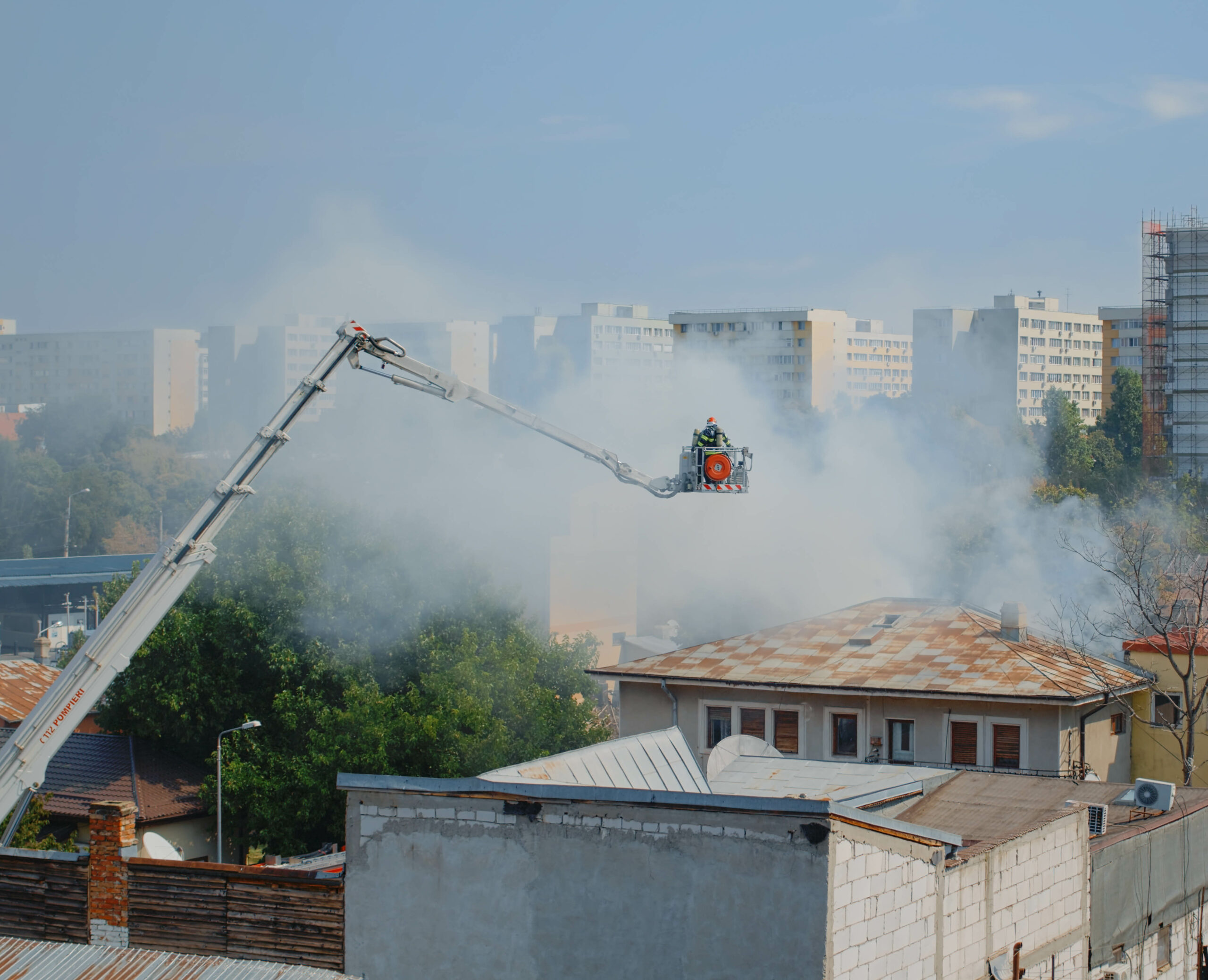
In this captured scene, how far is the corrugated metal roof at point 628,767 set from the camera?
13211 millimetres

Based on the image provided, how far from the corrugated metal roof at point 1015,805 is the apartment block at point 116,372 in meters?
111

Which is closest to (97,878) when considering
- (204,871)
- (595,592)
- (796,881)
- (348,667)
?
(204,871)

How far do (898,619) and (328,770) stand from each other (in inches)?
498

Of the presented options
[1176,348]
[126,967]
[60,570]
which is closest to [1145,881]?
[126,967]

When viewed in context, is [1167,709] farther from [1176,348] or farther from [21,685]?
[1176,348]

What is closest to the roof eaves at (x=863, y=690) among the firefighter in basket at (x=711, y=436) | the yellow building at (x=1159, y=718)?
the yellow building at (x=1159, y=718)

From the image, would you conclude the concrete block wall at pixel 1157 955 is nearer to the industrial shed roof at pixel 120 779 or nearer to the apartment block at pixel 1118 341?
the industrial shed roof at pixel 120 779

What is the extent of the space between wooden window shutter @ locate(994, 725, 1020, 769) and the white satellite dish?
12.0m

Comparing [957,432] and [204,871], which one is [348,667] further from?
[957,432]

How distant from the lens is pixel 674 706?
24.4 meters

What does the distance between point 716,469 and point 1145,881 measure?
670 cm

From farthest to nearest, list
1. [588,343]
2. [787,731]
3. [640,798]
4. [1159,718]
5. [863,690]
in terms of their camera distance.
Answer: [588,343] → [1159,718] → [787,731] → [863,690] → [640,798]

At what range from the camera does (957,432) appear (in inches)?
3602

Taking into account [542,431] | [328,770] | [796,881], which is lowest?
[328,770]
